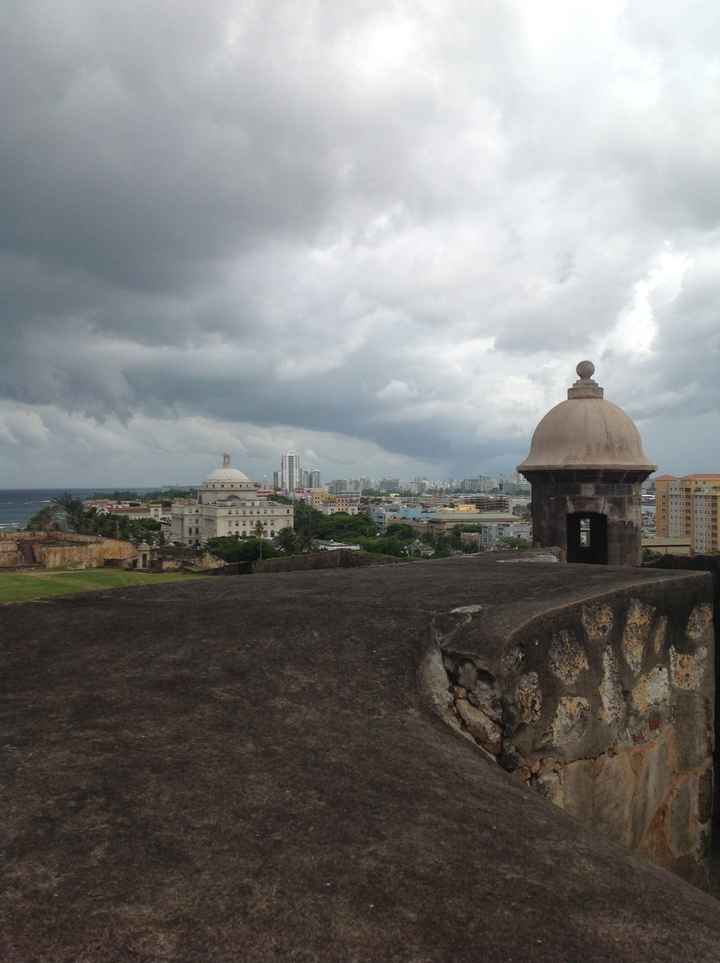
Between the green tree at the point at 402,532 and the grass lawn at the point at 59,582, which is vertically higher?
the grass lawn at the point at 59,582

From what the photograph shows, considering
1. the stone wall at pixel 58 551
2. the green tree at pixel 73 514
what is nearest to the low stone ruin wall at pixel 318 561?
the stone wall at pixel 58 551

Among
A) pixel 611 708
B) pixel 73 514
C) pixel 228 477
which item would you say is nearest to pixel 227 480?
pixel 228 477

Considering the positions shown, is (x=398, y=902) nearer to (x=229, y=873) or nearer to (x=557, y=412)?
(x=229, y=873)

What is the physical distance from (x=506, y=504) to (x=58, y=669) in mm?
163896

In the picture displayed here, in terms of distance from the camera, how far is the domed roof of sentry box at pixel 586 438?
925 cm

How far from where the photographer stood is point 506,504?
164 m

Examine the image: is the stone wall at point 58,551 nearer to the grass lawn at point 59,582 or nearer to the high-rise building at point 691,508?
the grass lawn at point 59,582

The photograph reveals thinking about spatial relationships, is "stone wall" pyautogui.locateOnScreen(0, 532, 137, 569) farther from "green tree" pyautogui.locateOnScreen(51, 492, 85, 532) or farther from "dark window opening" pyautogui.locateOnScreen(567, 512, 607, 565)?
"green tree" pyautogui.locateOnScreen(51, 492, 85, 532)

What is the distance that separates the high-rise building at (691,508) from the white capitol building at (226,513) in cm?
4309

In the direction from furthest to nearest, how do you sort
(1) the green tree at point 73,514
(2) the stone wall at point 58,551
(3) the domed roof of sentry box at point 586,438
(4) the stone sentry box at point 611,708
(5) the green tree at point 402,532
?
(5) the green tree at point 402,532, (1) the green tree at point 73,514, (2) the stone wall at point 58,551, (3) the domed roof of sentry box at point 586,438, (4) the stone sentry box at point 611,708

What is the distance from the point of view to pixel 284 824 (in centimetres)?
201

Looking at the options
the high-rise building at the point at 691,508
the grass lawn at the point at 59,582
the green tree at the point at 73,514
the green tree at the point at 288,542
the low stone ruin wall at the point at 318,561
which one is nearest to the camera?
the low stone ruin wall at the point at 318,561

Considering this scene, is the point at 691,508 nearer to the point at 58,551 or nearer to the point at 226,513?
the point at 226,513

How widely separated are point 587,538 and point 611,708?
6929mm
